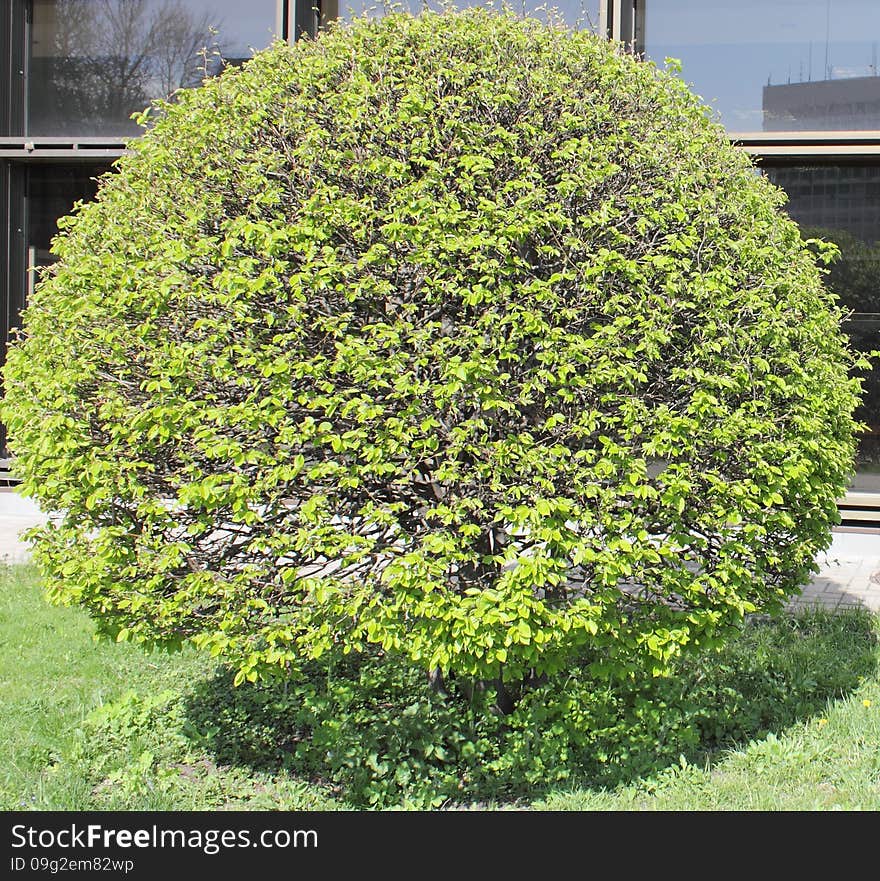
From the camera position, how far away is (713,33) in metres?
10.2

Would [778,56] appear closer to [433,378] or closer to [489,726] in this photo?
[433,378]

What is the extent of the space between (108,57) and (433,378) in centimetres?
884

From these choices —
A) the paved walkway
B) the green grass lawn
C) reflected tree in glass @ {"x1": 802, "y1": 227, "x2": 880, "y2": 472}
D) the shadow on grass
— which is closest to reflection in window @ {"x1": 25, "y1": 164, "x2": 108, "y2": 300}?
the paved walkway

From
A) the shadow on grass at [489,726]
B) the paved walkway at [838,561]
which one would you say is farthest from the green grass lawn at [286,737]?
the paved walkway at [838,561]

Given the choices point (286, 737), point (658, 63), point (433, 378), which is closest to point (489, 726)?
point (286, 737)

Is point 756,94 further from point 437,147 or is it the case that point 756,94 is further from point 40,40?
point 40,40

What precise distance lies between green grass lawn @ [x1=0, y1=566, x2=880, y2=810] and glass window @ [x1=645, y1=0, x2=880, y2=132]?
5.54 metres

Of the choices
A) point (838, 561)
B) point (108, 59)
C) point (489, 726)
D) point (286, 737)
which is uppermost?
point (108, 59)

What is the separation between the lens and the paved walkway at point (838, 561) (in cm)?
788

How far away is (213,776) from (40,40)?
935cm

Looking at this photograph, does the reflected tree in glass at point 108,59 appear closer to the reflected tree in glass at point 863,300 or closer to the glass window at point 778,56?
the glass window at point 778,56

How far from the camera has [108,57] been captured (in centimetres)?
1130

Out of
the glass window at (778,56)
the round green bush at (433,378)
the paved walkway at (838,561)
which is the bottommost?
the paved walkway at (838,561)

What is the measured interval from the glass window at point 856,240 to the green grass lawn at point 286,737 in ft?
12.0
